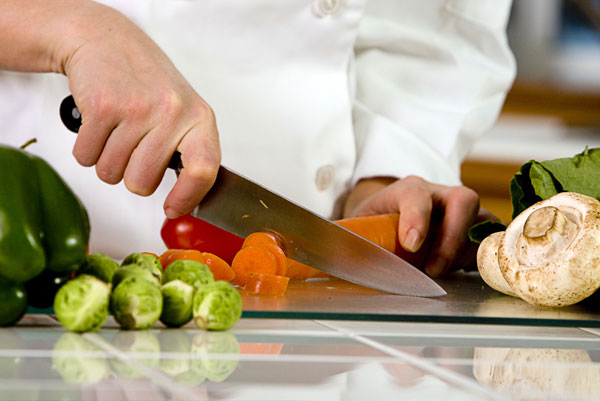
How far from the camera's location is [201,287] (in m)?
0.65

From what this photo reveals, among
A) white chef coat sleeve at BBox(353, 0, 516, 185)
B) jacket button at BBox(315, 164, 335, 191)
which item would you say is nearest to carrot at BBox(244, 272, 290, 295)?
jacket button at BBox(315, 164, 335, 191)

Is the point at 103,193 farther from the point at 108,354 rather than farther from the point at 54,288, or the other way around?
the point at 108,354

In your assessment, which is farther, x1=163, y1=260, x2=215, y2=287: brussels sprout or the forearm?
the forearm

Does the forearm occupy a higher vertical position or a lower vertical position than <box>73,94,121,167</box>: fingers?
higher

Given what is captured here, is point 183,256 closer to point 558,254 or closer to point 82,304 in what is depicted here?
point 82,304

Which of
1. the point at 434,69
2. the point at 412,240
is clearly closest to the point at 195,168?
the point at 412,240

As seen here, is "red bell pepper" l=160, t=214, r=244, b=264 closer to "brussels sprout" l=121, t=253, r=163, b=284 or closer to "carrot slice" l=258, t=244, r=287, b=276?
"carrot slice" l=258, t=244, r=287, b=276

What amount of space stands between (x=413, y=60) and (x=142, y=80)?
83cm

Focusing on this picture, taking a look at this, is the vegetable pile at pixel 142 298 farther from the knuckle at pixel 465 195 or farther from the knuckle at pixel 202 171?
the knuckle at pixel 465 195

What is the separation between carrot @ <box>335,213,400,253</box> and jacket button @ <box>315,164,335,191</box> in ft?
0.95

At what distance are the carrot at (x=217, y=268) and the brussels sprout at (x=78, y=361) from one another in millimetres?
260

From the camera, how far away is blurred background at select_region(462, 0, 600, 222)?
2713mm

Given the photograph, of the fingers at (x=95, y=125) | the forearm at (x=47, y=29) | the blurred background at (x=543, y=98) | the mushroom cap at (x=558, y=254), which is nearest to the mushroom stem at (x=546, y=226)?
the mushroom cap at (x=558, y=254)

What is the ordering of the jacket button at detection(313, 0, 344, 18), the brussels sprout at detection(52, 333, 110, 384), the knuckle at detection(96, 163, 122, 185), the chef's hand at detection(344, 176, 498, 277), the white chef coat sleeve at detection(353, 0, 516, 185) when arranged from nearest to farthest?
the brussels sprout at detection(52, 333, 110, 384) < the knuckle at detection(96, 163, 122, 185) < the chef's hand at detection(344, 176, 498, 277) < the jacket button at detection(313, 0, 344, 18) < the white chef coat sleeve at detection(353, 0, 516, 185)
